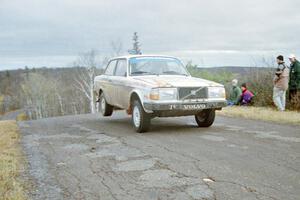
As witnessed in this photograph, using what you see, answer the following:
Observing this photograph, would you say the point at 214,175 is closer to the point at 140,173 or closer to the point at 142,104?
the point at 140,173

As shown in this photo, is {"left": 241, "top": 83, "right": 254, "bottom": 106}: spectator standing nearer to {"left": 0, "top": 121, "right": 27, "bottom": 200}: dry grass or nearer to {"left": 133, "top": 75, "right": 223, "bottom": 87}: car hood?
{"left": 133, "top": 75, "right": 223, "bottom": 87}: car hood

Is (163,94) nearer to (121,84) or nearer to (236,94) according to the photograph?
(121,84)

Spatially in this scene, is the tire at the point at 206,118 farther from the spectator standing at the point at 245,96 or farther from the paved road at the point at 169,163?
the spectator standing at the point at 245,96

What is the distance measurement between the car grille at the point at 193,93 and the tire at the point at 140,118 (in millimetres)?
866

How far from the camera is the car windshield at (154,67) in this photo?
918cm

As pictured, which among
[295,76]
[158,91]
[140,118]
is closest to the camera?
[158,91]

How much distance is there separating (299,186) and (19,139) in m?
5.86

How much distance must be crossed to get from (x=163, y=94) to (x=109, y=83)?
2.79 m

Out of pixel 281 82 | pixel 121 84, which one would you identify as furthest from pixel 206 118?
pixel 281 82

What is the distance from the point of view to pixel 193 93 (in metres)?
7.96

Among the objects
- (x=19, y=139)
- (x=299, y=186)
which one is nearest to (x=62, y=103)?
(x=19, y=139)

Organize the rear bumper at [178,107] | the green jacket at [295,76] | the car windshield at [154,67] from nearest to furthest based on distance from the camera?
the rear bumper at [178,107] → the car windshield at [154,67] → the green jacket at [295,76]

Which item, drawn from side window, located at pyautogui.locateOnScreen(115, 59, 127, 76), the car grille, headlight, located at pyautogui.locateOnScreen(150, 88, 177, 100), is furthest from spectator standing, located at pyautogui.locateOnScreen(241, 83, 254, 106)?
headlight, located at pyautogui.locateOnScreen(150, 88, 177, 100)

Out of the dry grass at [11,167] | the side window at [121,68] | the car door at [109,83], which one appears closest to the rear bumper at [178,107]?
the side window at [121,68]
